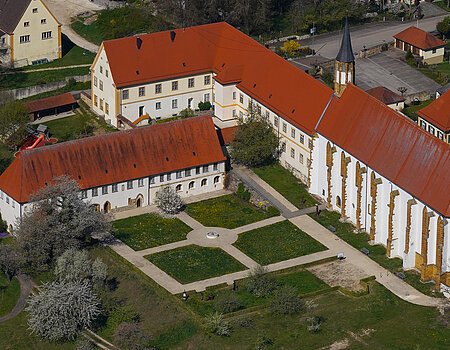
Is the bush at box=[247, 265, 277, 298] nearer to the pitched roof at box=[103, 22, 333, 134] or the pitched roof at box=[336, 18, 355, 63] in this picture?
the pitched roof at box=[103, 22, 333, 134]

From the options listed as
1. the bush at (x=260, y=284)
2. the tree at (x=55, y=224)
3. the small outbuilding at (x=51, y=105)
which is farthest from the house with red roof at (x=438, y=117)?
the small outbuilding at (x=51, y=105)

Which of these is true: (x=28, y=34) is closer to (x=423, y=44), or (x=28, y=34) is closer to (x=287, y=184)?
(x=287, y=184)

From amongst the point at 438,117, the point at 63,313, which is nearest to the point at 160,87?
the point at 438,117

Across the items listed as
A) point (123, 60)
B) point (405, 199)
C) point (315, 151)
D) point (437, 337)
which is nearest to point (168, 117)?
point (123, 60)

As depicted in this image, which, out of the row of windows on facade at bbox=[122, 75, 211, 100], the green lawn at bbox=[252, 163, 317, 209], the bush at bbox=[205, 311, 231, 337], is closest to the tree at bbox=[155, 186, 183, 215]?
the green lawn at bbox=[252, 163, 317, 209]

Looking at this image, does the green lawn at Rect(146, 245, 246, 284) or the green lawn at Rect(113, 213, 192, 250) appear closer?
the green lawn at Rect(146, 245, 246, 284)

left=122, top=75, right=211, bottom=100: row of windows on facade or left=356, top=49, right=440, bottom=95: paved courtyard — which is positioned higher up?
left=122, top=75, right=211, bottom=100: row of windows on facade
